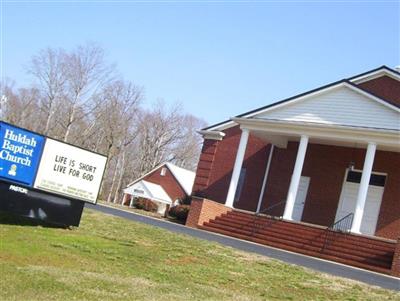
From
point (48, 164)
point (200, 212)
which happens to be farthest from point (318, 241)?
point (48, 164)

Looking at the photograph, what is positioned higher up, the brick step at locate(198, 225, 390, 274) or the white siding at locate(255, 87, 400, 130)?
the white siding at locate(255, 87, 400, 130)

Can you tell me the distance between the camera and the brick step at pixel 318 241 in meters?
17.4

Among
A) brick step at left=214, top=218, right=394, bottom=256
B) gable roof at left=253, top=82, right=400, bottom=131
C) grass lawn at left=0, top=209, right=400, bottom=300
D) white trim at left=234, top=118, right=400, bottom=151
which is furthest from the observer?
gable roof at left=253, top=82, right=400, bottom=131

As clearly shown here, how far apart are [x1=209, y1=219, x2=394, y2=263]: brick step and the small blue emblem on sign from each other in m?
10.2

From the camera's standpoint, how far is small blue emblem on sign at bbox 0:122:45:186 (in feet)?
40.1

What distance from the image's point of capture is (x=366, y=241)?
18234 millimetres

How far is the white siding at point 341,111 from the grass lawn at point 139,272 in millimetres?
9923

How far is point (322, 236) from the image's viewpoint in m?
19.2

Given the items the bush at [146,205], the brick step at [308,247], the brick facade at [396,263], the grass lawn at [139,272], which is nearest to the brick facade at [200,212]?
the brick step at [308,247]

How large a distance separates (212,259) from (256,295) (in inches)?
118

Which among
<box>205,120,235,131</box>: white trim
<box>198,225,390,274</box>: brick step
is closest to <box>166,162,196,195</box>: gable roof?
<box>205,120,235,131</box>: white trim

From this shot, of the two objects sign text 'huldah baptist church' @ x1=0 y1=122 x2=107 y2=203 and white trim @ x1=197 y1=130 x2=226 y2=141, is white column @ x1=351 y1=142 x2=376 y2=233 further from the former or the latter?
white trim @ x1=197 y1=130 x2=226 y2=141

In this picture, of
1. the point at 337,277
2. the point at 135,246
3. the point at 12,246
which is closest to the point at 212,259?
the point at 135,246

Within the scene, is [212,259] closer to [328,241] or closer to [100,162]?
[100,162]
